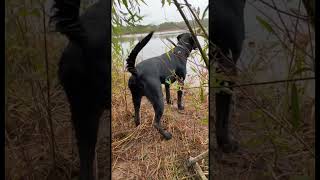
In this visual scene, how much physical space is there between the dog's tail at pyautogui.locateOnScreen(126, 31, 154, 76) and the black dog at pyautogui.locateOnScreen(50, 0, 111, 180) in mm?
514

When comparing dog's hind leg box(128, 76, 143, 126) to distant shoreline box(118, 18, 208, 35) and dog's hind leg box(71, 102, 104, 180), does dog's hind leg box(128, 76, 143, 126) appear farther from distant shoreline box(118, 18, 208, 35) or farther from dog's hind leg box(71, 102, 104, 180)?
dog's hind leg box(71, 102, 104, 180)

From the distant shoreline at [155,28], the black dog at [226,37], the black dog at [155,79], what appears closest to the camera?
the black dog at [226,37]

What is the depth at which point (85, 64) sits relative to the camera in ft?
1.89

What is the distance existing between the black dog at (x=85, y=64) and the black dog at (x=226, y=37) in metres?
0.19

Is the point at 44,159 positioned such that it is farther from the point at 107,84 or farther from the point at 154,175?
the point at 154,175

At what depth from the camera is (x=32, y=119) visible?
0.56m

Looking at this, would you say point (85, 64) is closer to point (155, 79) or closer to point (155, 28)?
point (155, 28)

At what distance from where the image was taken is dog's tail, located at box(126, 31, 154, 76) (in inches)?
43.9

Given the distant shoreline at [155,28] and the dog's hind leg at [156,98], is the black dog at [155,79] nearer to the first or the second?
the dog's hind leg at [156,98]

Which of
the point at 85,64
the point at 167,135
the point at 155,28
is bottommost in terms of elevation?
the point at 167,135

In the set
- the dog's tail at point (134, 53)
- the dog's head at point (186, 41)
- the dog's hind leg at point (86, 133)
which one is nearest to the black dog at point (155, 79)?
the dog's tail at point (134, 53)

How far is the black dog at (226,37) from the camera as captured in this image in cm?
54

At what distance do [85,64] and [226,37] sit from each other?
253 millimetres

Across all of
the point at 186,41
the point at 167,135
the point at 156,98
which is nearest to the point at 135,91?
the point at 156,98
